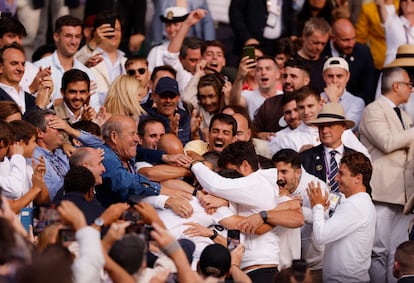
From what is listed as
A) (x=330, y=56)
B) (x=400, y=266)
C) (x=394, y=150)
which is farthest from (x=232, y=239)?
(x=330, y=56)

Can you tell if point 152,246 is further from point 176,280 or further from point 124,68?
point 124,68

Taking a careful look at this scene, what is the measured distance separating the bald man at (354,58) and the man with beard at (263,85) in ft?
4.67

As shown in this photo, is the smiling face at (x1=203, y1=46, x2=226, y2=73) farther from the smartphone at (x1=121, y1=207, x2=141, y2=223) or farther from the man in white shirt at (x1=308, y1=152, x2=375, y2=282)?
the smartphone at (x1=121, y1=207, x2=141, y2=223)

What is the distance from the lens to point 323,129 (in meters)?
12.2

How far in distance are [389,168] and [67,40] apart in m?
3.54

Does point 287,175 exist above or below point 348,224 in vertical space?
above

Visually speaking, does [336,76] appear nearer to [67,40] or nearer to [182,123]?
[182,123]

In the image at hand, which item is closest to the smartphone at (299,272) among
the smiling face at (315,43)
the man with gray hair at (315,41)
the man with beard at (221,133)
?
the man with beard at (221,133)

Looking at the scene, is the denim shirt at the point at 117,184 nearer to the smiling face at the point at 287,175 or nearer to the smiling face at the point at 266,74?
the smiling face at the point at 287,175

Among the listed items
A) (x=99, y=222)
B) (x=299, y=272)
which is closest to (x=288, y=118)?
(x=99, y=222)

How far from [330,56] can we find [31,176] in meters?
5.80

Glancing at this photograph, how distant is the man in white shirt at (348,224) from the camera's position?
10.9 meters

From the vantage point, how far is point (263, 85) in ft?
45.5

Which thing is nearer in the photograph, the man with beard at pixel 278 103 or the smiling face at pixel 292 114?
the smiling face at pixel 292 114
